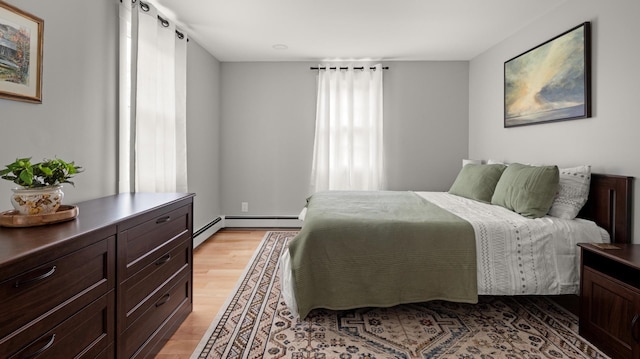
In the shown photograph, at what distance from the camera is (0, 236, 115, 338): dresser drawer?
95 centimetres

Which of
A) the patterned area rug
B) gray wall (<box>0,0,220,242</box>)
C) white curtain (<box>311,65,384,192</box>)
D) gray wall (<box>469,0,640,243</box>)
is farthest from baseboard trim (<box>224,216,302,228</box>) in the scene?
gray wall (<box>469,0,640,243</box>)

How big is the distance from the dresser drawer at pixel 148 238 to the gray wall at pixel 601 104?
10.0ft

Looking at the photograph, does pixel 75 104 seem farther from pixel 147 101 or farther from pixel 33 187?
pixel 33 187

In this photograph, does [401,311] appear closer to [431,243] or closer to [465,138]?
[431,243]

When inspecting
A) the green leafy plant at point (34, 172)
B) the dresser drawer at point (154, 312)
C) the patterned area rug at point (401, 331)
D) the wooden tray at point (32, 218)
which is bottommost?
the patterned area rug at point (401, 331)

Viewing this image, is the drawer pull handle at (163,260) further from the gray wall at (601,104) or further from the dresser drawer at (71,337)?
the gray wall at (601,104)

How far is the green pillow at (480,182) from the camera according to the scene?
314 centimetres

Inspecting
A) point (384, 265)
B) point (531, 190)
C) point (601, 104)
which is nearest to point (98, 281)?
point (384, 265)

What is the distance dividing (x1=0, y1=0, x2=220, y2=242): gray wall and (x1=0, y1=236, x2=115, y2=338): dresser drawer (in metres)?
0.74

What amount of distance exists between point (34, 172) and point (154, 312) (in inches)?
36.3

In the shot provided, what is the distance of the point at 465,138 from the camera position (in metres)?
4.69

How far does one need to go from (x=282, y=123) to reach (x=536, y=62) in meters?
3.13

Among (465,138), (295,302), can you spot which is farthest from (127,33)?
(465,138)

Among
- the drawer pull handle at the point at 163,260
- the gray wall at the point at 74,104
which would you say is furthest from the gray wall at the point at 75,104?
the drawer pull handle at the point at 163,260
